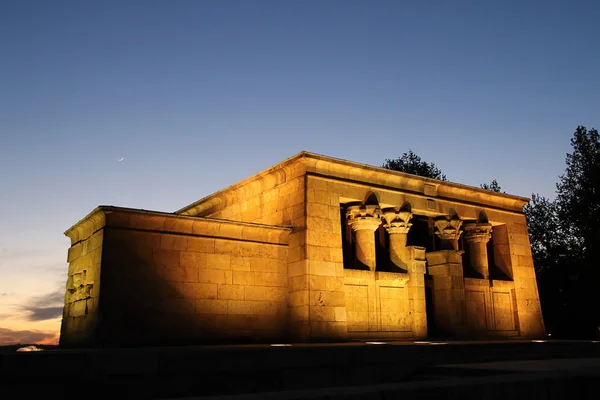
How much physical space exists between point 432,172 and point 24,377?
42841 mm

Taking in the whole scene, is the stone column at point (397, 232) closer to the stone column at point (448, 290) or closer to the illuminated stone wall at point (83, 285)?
the stone column at point (448, 290)

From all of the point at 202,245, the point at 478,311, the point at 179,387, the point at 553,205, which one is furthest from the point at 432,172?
the point at 179,387

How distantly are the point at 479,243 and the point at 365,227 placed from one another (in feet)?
20.1

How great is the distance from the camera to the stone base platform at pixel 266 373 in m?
7.01

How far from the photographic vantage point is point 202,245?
16.4m

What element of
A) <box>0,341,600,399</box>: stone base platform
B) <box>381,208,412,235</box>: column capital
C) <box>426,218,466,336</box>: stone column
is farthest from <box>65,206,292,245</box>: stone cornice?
<box>426,218,466,336</box>: stone column

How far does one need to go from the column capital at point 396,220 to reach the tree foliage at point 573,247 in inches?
746

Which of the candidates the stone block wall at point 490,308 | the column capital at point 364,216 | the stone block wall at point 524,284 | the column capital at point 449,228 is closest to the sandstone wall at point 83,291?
the column capital at point 364,216

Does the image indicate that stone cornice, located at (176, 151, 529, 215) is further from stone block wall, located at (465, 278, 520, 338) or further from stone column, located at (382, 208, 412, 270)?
stone block wall, located at (465, 278, 520, 338)

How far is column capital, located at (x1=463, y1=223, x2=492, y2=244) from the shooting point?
22609 millimetres

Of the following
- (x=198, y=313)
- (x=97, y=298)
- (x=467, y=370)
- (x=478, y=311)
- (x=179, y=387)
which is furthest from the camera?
(x=478, y=311)

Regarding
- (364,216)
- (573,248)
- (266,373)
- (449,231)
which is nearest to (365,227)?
(364,216)

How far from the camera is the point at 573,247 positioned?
38250mm

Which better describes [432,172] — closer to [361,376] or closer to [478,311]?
[478,311]
